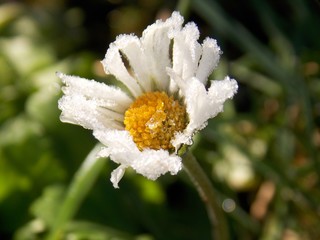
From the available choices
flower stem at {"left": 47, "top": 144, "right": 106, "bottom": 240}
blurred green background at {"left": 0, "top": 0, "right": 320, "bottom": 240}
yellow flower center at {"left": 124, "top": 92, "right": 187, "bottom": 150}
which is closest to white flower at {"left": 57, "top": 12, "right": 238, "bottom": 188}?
yellow flower center at {"left": 124, "top": 92, "right": 187, "bottom": 150}

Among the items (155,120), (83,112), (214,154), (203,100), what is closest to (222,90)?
(203,100)

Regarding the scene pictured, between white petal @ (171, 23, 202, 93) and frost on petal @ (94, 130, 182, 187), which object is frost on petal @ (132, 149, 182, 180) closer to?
frost on petal @ (94, 130, 182, 187)

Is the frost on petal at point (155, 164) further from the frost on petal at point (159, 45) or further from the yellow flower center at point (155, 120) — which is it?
the frost on petal at point (159, 45)

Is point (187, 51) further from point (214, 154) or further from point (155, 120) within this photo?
point (214, 154)

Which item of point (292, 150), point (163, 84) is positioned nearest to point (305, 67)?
point (292, 150)

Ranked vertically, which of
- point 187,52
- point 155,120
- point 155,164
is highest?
point 187,52

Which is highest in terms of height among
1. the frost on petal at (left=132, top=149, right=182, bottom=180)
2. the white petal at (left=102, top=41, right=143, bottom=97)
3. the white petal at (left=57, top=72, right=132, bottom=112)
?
the white petal at (left=102, top=41, right=143, bottom=97)
